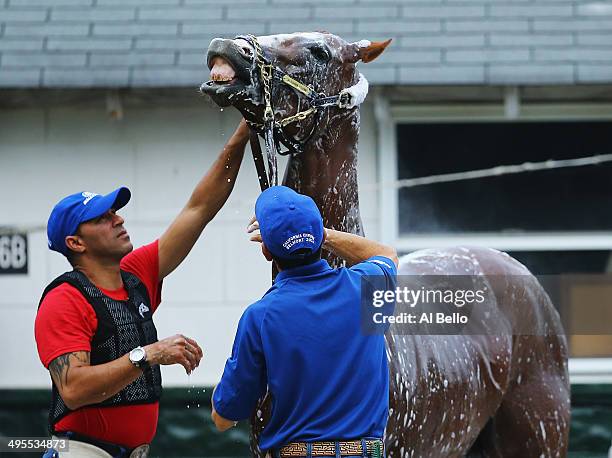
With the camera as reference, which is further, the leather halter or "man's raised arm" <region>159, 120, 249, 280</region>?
"man's raised arm" <region>159, 120, 249, 280</region>

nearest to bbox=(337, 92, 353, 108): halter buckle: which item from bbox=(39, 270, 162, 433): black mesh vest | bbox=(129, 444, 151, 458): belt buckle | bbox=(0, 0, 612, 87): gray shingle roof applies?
bbox=(39, 270, 162, 433): black mesh vest

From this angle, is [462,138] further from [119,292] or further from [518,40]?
[119,292]

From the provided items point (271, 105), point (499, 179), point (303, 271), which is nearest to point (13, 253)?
point (499, 179)

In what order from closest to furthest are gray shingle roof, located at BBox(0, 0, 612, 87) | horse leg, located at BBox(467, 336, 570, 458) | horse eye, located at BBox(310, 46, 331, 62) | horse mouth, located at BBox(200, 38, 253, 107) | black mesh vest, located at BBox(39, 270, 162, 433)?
horse mouth, located at BBox(200, 38, 253, 107) < horse eye, located at BBox(310, 46, 331, 62) < black mesh vest, located at BBox(39, 270, 162, 433) < horse leg, located at BBox(467, 336, 570, 458) < gray shingle roof, located at BBox(0, 0, 612, 87)

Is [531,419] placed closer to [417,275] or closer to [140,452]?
[417,275]

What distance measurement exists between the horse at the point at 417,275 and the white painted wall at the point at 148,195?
243 centimetres

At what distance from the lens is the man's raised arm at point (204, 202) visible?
141 inches

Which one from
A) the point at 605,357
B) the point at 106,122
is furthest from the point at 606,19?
the point at 106,122

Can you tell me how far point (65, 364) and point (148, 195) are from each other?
11.6 feet

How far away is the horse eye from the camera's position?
128 inches

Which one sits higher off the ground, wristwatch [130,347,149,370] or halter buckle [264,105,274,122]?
halter buckle [264,105,274,122]

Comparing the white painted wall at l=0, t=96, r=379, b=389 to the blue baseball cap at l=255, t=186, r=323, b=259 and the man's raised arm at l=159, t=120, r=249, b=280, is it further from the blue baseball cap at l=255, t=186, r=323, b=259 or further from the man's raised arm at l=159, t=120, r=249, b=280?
the blue baseball cap at l=255, t=186, r=323, b=259

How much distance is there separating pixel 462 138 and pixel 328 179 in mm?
3576

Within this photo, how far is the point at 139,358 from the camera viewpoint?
125 inches
